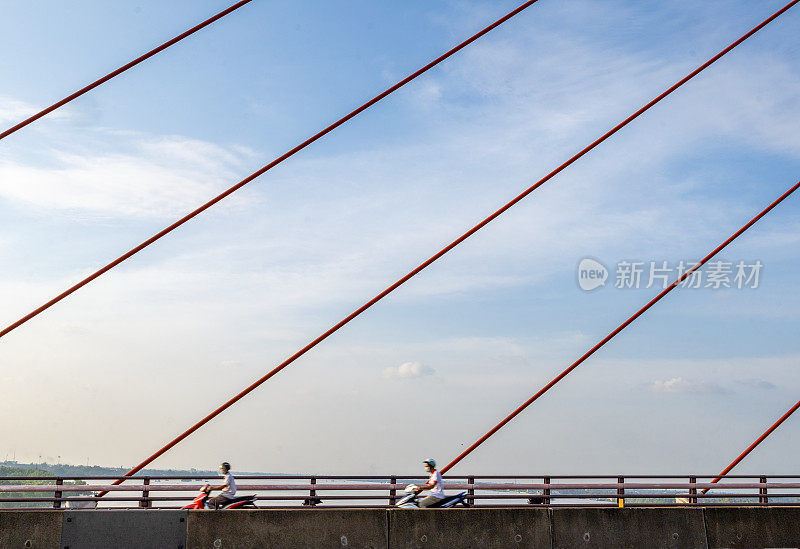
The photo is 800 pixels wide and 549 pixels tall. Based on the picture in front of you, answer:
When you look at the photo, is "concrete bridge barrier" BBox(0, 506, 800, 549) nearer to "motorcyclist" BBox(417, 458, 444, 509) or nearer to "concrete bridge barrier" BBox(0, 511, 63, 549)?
"concrete bridge barrier" BBox(0, 511, 63, 549)

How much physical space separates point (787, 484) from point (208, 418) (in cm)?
1209

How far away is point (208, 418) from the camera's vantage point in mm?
13742

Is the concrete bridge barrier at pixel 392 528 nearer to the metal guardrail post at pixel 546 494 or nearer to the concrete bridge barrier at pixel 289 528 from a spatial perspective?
the concrete bridge barrier at pixel 289 528

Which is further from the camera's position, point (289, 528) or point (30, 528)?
point (289, 528)

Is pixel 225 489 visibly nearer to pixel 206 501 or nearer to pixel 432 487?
pixel 206 501

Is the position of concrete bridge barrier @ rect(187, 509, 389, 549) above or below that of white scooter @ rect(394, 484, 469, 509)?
below

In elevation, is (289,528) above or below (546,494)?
below

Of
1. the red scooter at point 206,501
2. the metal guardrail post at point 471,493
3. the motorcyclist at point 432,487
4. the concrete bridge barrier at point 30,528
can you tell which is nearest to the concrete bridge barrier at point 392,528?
the concrete bridge barrier at point 30,528

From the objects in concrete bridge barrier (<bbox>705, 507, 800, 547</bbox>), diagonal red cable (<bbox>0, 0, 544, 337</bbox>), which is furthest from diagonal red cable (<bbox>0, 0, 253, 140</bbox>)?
concrete bridge barrier (<bbox>705, 507, 800, 547</bbox>)

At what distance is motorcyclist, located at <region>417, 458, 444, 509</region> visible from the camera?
13938mm

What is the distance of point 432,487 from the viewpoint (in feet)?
45.9

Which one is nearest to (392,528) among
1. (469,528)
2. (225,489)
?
(469,528)

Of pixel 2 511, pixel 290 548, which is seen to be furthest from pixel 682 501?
pixel 2 511

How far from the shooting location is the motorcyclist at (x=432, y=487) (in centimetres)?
1394
